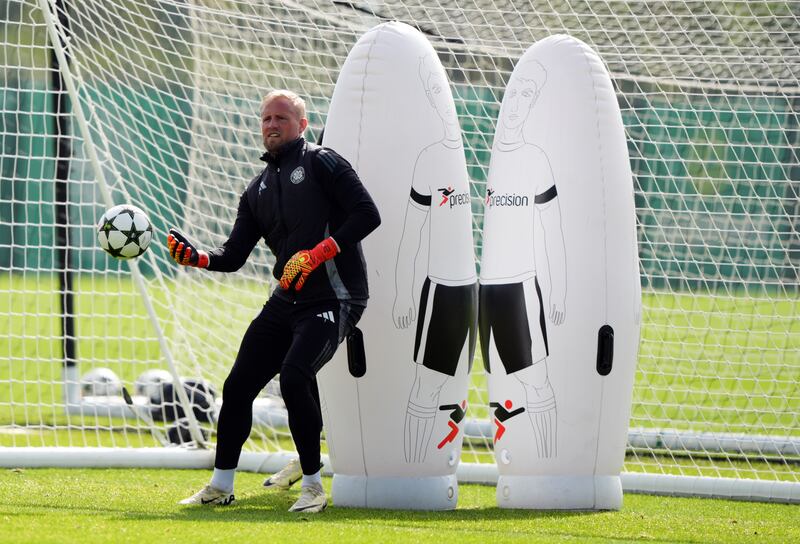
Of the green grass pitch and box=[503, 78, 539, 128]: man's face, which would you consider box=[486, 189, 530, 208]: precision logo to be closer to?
box=[503, 78, 539, 128]: man's face

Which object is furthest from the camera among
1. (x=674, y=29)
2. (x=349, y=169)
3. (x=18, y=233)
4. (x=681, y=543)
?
(x=18, y=233)

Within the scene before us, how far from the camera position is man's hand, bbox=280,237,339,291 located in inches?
176

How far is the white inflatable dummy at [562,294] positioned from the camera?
16.3ft

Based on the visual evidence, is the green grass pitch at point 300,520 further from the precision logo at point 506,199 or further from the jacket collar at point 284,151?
the jacket collar at point 284,151

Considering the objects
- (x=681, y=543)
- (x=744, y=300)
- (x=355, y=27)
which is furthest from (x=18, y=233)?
(x=681, y=543)

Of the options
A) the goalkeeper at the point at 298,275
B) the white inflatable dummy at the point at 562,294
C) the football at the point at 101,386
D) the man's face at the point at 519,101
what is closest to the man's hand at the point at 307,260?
the goalkeeper at the point at 298,275

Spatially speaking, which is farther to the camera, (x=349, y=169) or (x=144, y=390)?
(x=144, y=390)

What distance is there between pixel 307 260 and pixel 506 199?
1.07 metres

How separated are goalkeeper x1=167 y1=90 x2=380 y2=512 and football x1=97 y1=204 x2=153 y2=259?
15 centimetres

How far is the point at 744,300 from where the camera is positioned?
795 cm

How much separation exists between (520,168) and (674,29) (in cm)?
228

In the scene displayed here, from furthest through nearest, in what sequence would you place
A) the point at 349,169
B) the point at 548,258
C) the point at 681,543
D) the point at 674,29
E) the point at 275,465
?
the point at 674,29 < the point at 275,465 < the point at 548,258 < the point at 349,169 < the point at 681,543

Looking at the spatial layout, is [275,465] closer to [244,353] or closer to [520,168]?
[244,353]

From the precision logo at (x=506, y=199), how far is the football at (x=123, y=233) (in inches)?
58.7
